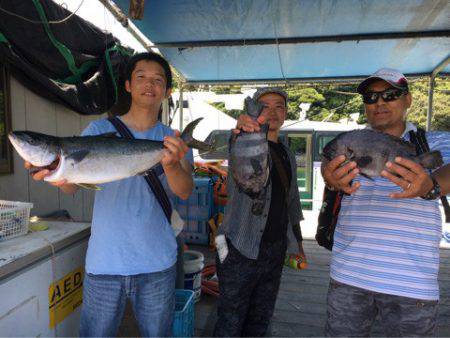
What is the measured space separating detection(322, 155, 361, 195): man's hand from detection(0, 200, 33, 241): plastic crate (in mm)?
2192

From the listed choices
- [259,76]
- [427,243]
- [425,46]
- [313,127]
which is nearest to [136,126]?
[427,243]

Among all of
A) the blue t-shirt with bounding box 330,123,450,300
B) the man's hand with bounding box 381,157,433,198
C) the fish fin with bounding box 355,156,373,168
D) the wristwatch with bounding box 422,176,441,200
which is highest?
the fish fin with bounding box 355,156,373,168

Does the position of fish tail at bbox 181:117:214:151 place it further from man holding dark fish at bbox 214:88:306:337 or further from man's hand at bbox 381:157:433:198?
man's hand at bbox 381:157:433:198

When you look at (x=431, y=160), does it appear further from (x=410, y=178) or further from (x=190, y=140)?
(x=190, y=140)

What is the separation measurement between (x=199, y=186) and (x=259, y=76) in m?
3.55

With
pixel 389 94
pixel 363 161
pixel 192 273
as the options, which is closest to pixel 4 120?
pixel 192 273

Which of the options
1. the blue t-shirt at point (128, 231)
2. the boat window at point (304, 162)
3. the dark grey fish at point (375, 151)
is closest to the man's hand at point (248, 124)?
the dark grey fish at point (375, 151)

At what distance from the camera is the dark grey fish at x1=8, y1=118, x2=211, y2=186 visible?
2014mm

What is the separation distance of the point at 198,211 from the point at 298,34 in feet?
12.1

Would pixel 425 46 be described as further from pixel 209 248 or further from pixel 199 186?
pixel 209 248

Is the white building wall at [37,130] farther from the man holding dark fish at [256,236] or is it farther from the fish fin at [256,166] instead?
the fish fin at [256,166]

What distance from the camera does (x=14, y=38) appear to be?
308 cm

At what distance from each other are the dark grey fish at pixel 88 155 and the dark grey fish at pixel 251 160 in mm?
618

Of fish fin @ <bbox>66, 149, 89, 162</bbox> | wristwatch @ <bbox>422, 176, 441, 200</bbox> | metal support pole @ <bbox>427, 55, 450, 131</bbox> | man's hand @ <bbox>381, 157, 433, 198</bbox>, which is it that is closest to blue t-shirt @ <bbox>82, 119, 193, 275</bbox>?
fish fin @ <bbox>66, 149, 89, 162</bbox>
